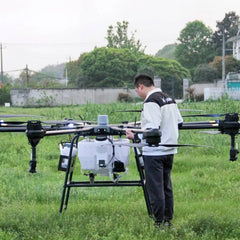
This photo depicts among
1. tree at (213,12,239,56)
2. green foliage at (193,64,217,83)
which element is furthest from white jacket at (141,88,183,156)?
tree at (213,12,239,56)

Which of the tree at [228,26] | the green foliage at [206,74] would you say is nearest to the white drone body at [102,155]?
the green foliage at [206,74]

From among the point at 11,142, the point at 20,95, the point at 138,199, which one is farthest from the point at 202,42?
the point at 138,199

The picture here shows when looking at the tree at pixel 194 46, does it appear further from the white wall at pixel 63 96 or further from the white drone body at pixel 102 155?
the white drone body at pixel 102 155

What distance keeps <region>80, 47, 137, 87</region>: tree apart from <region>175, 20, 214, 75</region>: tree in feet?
80.3

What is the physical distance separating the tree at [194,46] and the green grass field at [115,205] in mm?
78201

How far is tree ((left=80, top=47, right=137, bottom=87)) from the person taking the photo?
209 feet

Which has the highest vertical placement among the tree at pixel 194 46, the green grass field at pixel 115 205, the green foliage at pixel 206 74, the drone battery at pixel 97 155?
the tree at pixel 194 46

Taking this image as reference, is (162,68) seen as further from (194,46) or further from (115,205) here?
(115,205)

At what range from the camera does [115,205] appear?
6.46m

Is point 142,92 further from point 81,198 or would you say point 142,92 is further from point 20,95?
point 20,95

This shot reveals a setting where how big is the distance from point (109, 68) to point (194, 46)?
3086 centimetres

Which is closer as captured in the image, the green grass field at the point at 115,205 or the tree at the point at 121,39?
the green grass field at the point at 115,205

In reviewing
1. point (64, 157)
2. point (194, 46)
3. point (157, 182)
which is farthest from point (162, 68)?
point (157, 182)

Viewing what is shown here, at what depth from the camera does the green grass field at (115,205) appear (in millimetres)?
5168
